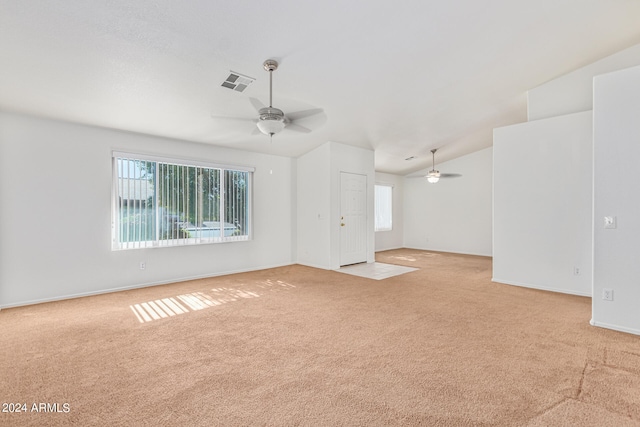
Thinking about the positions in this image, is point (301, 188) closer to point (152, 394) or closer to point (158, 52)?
point (158, 52)

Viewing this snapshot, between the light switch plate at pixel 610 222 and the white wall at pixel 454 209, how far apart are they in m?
5.46

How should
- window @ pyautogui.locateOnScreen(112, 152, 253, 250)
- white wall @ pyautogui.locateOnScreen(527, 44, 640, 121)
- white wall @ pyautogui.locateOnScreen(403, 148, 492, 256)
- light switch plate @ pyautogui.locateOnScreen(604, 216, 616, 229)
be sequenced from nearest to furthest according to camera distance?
1. light switch plate @ pyautogui.locateOnScreen(604, 216, 616, 229)
2. white wall @ pyautogui.locateOnScreen(527, 44, 640, 121)
3. window @ pyautogui.locateOnScreen(112, 152, 253, 250)
4. white wall @ pyautogui.locateOnScreen(403, 148, 492, 256)

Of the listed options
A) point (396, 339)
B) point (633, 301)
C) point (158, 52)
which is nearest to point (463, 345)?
point (396, 339)

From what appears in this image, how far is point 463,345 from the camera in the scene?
288 cm

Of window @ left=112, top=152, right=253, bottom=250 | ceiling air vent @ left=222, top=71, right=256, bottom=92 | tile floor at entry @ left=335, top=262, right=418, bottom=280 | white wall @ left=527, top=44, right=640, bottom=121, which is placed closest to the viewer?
ceiling air vent @ left=222, top=71, right=256, bottom=92

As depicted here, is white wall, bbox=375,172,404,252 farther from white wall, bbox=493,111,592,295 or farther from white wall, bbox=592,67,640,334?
white wall, bbox=592,67,640,334

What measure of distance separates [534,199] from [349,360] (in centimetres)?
440

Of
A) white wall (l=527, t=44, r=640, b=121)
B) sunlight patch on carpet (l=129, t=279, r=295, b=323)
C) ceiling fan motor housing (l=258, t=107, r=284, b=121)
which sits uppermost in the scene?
white wall (l=527, t=44, r=640, b=121)

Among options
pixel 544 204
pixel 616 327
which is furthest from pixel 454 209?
pixel 616 327

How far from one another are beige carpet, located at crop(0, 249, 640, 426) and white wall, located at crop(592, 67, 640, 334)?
1.06ft

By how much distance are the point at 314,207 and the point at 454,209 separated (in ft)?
16.4

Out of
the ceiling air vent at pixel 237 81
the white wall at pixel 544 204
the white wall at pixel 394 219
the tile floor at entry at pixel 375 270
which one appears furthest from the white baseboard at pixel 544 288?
the ceiling air vent at pixel 237 81

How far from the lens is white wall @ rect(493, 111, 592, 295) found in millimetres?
4613

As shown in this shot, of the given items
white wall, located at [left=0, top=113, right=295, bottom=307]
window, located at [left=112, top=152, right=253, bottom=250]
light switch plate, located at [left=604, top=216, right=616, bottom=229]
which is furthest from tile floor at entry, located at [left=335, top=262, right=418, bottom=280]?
light switch plate, located at [left=604, top=216, right=616, bottom=229]
